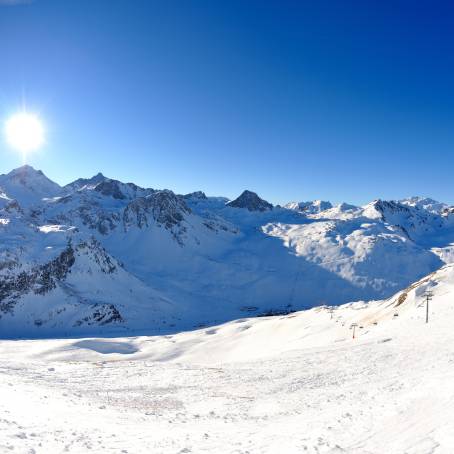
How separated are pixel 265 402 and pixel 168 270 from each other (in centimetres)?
13636

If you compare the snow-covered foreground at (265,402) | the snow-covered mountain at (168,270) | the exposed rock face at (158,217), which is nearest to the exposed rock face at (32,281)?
the snow-covered mountain at (168,270)

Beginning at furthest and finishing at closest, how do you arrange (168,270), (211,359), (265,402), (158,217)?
1. (158,217)
2. (168,270)
3. (211,359)
4. (265,402)

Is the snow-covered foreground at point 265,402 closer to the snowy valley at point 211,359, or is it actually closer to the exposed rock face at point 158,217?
the snowy valley at point 211,359

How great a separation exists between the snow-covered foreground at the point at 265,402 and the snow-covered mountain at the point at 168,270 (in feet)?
191

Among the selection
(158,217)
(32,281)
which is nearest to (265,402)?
(32,281)

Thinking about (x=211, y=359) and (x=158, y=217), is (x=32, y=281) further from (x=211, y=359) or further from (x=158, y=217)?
(x=158, y=217)

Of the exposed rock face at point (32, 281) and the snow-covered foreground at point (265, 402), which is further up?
the exposed rock face at point (32, 281)

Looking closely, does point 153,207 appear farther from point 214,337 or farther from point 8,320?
point 214,337

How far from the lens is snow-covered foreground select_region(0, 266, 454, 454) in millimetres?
14422

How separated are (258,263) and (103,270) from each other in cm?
7349

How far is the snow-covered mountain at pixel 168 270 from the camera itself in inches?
3563

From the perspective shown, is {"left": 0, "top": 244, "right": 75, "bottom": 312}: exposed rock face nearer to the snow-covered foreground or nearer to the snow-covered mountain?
the snow-covered mountain

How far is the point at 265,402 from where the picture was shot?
71.6 ft

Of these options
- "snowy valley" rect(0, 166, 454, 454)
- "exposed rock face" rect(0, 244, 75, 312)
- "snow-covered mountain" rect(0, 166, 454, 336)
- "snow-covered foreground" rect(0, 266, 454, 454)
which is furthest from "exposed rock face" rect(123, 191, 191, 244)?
"snow-covered foreground" rect(0, 266, 454, 454)
